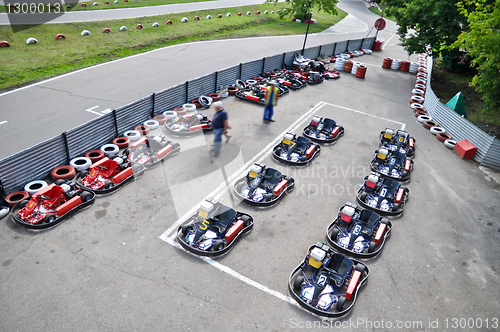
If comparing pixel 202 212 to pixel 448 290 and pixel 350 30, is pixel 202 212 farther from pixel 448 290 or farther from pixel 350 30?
pixel 350 30

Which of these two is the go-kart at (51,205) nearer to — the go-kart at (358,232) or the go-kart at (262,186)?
the go-kart at (262,186)

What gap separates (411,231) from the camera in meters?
10.0

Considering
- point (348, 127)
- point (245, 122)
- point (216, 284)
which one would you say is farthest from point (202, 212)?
point (348, 127)

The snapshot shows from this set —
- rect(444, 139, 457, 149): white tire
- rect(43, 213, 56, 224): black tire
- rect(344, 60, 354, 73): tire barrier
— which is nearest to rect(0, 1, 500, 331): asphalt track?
rect(43, 213, 56, 224): black tire

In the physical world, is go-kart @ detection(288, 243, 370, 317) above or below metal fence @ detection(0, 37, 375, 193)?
below

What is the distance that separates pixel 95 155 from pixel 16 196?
281 cm

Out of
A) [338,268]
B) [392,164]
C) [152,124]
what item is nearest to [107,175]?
[152,124]

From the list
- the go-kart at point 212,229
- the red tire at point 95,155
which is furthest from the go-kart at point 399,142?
the red tire at point 95,155

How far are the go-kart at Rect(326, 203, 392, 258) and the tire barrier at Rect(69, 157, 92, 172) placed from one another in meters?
7.79

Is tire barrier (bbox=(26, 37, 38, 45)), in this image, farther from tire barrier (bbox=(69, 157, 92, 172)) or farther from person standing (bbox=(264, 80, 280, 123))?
person standing (bbox=(264, 80, 280, 123))

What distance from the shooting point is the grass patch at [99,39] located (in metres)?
19.0

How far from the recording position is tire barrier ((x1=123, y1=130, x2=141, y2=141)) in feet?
41.8

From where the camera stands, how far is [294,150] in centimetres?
1305

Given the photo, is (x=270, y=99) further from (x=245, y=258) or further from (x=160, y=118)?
(x=245, y=258)
